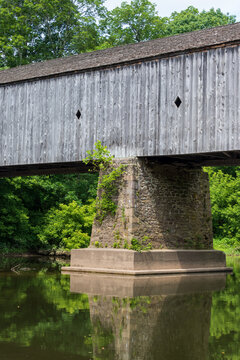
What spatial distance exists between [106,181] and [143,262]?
112 inches

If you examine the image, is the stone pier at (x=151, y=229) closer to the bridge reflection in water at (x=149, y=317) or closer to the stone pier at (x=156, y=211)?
the stone pier at (x=156, y=211)

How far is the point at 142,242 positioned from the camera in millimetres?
16797

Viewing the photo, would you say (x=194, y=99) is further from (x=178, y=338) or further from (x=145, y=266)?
(x=178, y=338)

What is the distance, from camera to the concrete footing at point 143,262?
16.1 meters

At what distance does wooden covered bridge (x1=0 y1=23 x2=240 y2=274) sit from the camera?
16.0 m

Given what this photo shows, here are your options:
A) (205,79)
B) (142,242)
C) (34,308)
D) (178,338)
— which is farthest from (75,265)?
(178,338)

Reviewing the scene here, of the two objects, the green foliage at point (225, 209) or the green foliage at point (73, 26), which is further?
the green foliage at point (73, 26)

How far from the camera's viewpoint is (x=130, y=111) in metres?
18.0

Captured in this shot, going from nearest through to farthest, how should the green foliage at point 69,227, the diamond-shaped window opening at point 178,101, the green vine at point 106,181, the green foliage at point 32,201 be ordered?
1. the diamond-shaped window opening at point 178,101
2. the green vine at point 106,181
3. the green foliage at point 69,227
4. the green foliage at point 32,201

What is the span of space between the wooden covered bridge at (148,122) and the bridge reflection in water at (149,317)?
11.3 ft

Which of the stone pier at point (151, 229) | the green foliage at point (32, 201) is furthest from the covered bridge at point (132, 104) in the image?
the green foliage at point (32, 201)

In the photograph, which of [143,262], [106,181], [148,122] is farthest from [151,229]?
[148,122]

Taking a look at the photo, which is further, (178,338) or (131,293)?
(131,293)

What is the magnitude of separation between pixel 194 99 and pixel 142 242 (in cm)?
432
